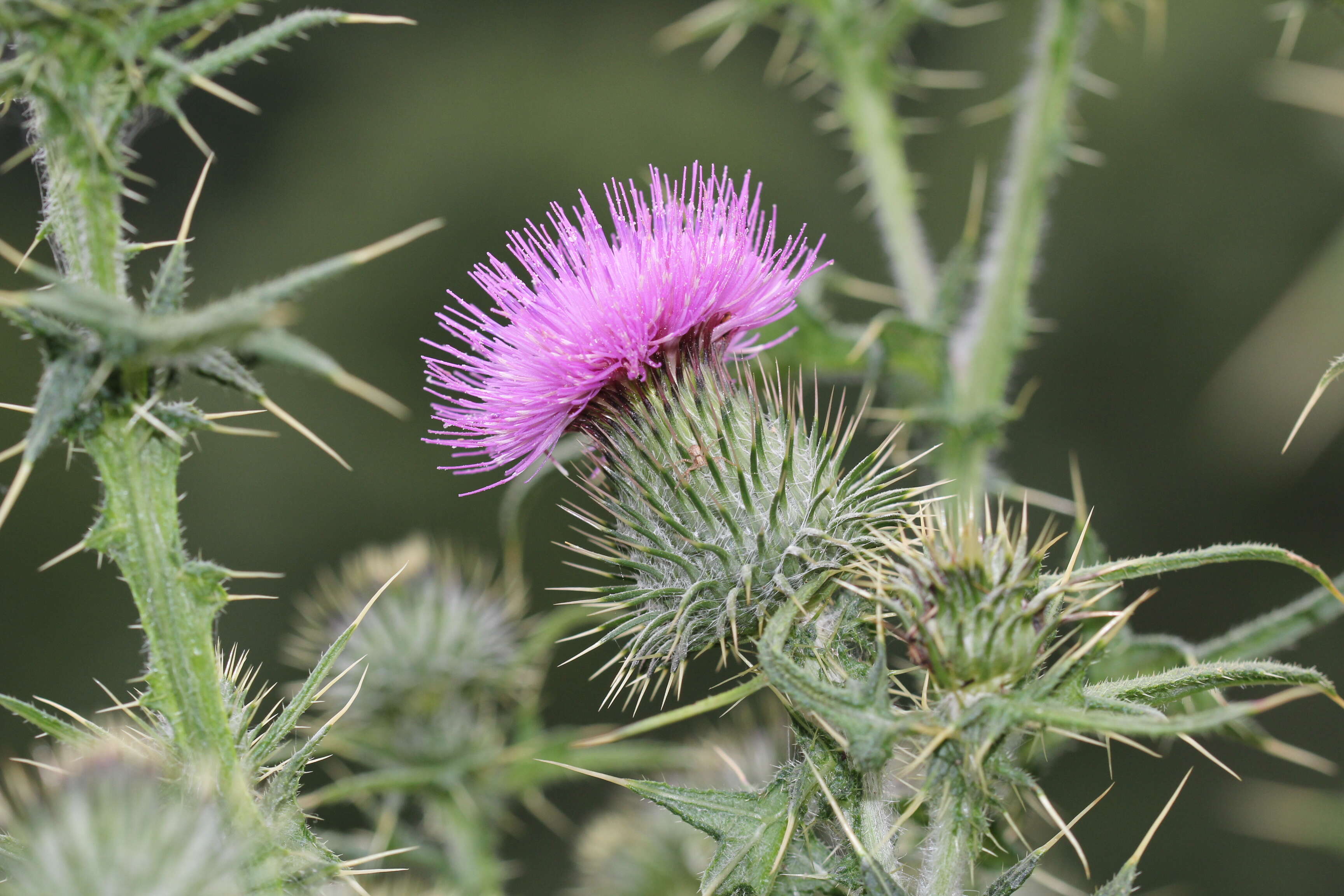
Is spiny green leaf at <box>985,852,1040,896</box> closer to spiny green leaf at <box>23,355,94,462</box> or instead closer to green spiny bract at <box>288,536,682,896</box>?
green spiny bract at <box>288,536,682,896</box>

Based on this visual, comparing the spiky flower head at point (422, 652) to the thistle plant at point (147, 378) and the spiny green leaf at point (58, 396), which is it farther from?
the spiny green leaf at point (58, 396)

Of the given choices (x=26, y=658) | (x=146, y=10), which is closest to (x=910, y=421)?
(x=146, y=10)

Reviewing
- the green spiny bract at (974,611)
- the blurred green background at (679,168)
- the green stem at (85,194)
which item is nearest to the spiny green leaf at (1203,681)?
the green spiny bract at (974,611)

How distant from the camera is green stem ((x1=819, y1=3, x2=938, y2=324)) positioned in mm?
2850

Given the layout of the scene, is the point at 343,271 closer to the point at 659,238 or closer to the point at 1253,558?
the point at 659,238

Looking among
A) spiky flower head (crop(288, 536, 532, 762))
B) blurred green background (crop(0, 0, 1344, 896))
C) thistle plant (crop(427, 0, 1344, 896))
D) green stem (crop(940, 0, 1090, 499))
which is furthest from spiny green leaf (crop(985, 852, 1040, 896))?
blurred green background (crop(0, 0, 1344, 896))

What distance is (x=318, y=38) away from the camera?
7.62 meters

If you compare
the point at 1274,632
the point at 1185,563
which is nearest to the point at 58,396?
the point at 1185,563

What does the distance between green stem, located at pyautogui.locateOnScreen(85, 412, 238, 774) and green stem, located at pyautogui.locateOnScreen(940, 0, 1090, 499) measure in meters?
1.69

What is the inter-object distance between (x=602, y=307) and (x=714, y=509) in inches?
15.2

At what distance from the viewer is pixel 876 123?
2916mm

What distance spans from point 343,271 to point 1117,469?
6417 mm

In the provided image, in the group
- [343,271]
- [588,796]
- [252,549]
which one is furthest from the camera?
[252,549]

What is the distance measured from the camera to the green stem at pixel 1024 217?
8.31 feet
